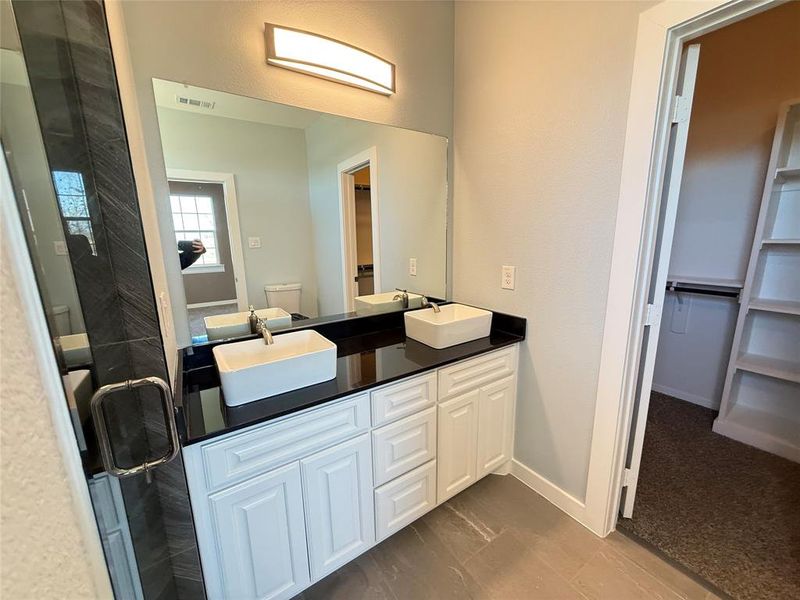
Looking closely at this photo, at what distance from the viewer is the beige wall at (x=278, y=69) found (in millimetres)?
1167

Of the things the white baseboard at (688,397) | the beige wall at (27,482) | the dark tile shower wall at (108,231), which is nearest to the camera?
the beige wall at (27,482)

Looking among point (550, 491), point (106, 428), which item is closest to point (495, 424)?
point (550, 491)

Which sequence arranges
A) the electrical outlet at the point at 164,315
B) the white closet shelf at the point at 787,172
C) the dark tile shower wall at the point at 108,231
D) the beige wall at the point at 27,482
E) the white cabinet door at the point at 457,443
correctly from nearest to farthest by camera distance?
the beige wall at the point at 27,482 < the dark tile shower wall at the point at 108,231 < the electrical outlet at the point at 164,315 < the white cabinet door at the point at 457,443 < the white closet shelf at the point at 787,172

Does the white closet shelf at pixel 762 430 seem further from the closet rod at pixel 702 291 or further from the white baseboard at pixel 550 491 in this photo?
the white baseboard at pixel 550 491

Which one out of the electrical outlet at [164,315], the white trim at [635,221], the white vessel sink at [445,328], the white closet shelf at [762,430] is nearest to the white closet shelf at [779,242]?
the white closet shelf at [762,430]

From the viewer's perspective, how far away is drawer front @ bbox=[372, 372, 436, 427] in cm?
130

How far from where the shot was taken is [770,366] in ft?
6.66

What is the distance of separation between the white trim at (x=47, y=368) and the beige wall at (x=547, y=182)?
1619 mm

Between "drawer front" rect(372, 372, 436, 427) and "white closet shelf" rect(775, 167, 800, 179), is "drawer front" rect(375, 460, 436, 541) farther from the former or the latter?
"white closet shelf" rect(775, 167, 800, 179)

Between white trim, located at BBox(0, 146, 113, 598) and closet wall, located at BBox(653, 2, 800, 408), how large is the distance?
3.31 m

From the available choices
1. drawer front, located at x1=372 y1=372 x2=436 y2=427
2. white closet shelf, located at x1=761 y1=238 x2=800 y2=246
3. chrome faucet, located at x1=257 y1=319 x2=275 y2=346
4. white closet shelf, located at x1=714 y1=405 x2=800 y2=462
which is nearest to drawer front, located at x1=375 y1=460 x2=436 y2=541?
drawer front, located at x1=372 y1=372 x2=436 y2=427

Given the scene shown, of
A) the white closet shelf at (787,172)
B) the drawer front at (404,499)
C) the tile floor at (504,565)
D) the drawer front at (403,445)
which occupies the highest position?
the white closet shelf at (787,172)

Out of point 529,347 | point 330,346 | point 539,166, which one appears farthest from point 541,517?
point 539,166

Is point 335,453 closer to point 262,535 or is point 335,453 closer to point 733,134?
point 262,535
